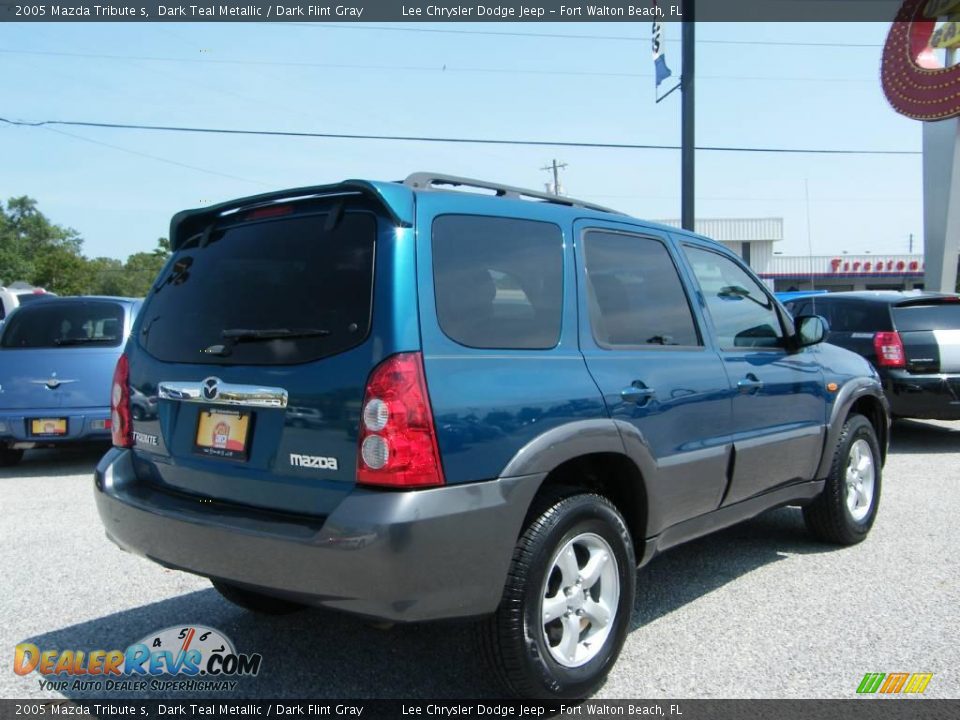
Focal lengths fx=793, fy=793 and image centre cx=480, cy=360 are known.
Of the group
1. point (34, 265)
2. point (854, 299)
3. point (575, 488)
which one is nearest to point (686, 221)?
point (854, 299)

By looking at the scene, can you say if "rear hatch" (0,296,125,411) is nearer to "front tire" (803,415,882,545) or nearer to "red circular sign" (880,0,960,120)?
"front tire" (803,415,882,545)

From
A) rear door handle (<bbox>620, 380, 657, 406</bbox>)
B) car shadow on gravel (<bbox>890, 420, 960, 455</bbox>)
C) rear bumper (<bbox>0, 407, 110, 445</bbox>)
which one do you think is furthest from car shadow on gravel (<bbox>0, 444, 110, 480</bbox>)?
car shadow on gravel (<bbox>890, 420, 960, 455</bbox>)

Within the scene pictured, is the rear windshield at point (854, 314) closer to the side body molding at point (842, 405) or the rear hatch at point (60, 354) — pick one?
the side body molding at point (842, 405)

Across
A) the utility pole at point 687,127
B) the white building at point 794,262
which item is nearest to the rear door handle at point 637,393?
the utility pole at point 687,127

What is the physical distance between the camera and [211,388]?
9.42 ft

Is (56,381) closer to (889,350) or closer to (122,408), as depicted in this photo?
(122,408)

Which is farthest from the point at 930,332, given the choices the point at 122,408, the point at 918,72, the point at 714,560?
the point at 918,72

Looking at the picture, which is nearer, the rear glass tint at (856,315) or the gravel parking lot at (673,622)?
the gravel parking lot at (673,622)

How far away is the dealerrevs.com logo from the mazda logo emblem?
1.19 metres

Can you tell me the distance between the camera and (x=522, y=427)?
2729 mm

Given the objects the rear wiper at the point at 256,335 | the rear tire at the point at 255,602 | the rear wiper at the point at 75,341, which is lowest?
the rear tire at the point at 255,602

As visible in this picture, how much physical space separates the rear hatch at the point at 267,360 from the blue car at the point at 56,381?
15.5 ft

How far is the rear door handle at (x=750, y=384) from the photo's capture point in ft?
13.1

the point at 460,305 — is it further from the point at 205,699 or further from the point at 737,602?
the point at 737,602
